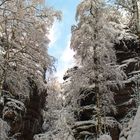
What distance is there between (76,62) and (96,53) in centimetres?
234

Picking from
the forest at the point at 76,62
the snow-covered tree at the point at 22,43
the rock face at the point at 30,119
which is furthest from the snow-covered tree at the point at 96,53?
the rock face at the point at 30,119

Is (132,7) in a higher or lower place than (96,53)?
higher

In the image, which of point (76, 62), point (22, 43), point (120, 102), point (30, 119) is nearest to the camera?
point (22, 43)

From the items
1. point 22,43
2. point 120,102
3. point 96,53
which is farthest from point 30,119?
point 22,43

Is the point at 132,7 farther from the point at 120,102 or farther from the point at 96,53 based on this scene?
the point at 120,102

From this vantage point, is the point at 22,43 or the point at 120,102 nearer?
the point at 22,43

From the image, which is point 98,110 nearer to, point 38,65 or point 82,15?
point 38,65

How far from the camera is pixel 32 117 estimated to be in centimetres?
2406

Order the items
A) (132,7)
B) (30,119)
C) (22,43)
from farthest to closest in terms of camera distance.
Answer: (30,119), (132,7), (22,43)

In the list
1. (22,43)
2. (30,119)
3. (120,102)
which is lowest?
(30,119)

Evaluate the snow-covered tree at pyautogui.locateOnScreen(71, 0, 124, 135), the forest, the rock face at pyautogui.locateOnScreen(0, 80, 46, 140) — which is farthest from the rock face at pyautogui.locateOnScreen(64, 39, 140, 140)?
the rock face at pyautogui.locateOnScreen(0, 80, 46, 140)

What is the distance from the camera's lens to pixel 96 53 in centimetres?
1652

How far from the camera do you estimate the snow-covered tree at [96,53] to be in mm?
16188

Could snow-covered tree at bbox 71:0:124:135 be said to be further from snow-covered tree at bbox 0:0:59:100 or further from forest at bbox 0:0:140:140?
snow-covered tree at bbox 0:0:59:100
